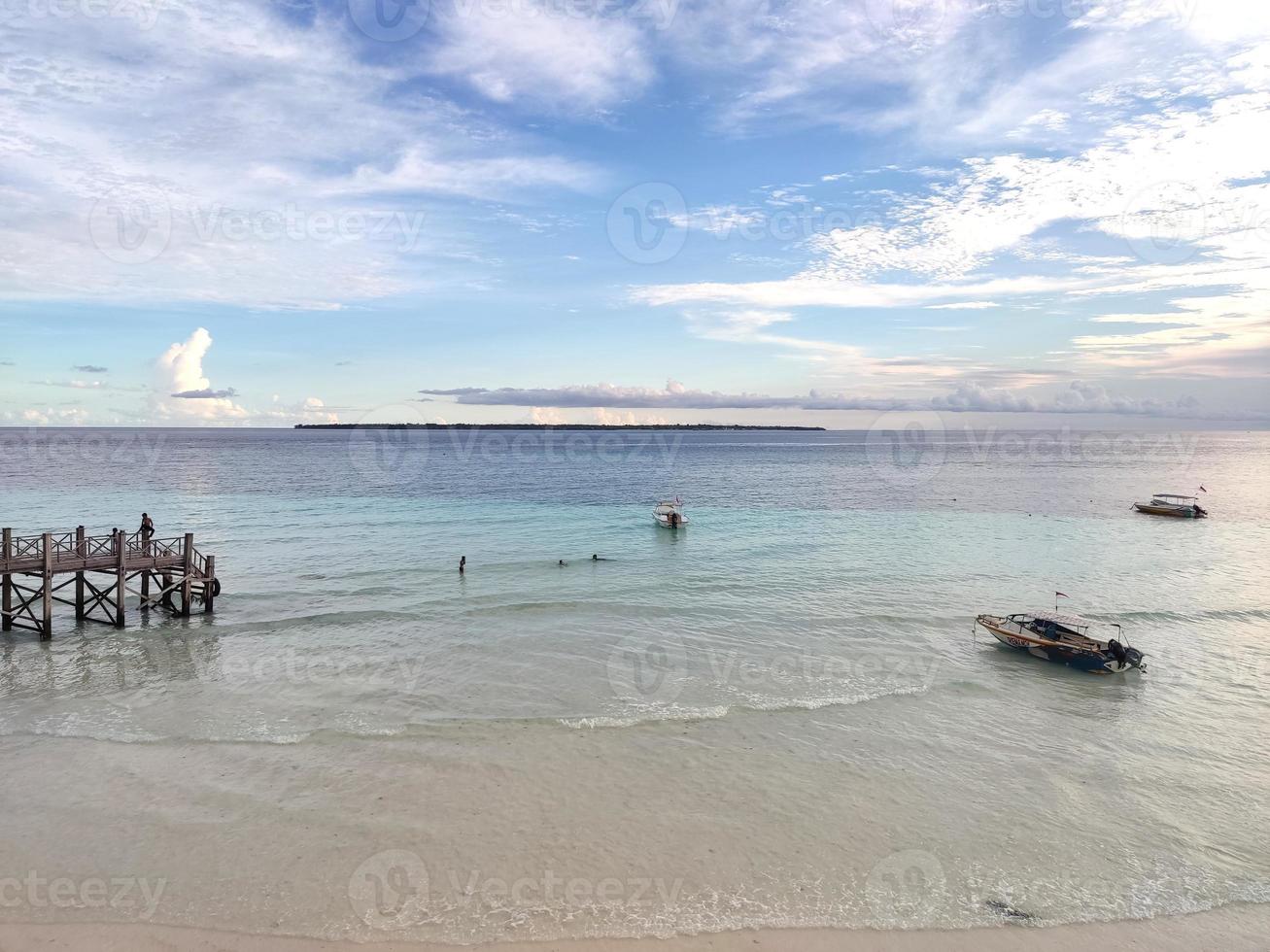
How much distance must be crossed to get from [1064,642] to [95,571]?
127ft

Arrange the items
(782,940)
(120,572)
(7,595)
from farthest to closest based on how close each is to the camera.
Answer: (120,572)
(7,595)
(782,940)

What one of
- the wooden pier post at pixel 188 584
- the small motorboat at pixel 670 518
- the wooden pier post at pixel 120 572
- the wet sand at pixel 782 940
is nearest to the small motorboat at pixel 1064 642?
the wet sand at pixel 782 940

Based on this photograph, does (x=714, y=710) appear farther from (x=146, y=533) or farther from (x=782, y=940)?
(x=146, y=533)

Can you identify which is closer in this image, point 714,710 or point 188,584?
point 714,710

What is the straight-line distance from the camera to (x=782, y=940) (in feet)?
38.9

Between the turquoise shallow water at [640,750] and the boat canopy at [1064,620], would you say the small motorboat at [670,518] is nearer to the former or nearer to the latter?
the turquoise shallow water at [640,750]

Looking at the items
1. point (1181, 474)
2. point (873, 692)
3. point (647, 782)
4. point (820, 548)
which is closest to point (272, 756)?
point (647, 782)

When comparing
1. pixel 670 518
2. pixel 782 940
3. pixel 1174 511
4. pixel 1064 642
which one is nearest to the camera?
pixel 782 940

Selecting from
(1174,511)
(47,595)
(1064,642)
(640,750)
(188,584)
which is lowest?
(640,750)

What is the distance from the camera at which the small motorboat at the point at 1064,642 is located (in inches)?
974

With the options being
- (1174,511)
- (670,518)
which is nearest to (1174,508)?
(1174,511)

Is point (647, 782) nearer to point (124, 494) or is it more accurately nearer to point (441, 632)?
point (441, 632)

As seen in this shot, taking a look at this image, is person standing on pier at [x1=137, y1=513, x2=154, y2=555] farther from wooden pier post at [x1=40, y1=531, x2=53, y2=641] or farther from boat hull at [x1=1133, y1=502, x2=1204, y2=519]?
boat hull at [x1=1133, y1=502, x2=1204, y2=519]

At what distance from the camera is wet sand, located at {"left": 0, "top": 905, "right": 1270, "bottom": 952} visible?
11.5 metres
